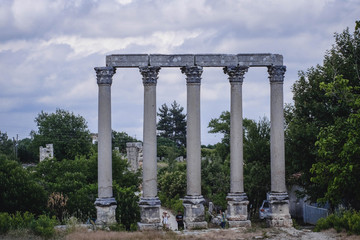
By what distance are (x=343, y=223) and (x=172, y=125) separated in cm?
5593

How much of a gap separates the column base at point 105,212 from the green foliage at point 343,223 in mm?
9689

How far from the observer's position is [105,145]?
26703mm

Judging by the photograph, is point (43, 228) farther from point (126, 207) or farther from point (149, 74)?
point (149, 74)

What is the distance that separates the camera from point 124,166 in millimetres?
40000

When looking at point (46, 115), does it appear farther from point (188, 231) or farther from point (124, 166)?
point (188, 231)

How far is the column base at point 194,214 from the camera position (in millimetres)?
26531

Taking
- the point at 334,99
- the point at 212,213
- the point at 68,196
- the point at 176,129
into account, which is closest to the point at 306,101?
the point at 334,99

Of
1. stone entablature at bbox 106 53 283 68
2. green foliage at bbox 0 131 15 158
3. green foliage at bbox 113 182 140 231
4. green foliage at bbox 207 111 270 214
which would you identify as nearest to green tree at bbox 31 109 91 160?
green foliage at bbox 0 131 15 158

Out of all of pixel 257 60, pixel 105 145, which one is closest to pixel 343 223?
pixel 257 60

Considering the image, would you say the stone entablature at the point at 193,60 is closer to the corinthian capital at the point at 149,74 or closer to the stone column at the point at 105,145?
the corinthian capital at the point at 149,74

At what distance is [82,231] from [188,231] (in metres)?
4.99

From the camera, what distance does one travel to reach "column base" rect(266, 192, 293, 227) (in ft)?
89.4

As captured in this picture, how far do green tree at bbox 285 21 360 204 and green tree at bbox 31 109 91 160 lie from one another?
4722 centimetres

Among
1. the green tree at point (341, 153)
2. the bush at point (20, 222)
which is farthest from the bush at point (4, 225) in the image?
the green tree at point (341, 153)
